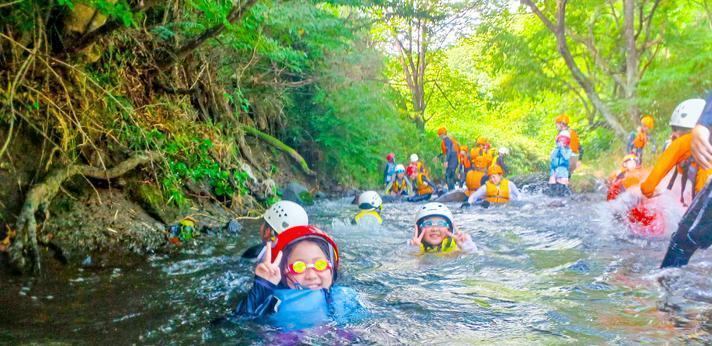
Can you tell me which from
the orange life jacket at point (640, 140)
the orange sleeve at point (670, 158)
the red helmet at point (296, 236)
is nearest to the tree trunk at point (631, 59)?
the orange life jacket at point (640, 140)

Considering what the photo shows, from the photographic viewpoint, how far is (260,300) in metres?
3.93

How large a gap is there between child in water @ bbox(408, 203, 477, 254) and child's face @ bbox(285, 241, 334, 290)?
2.59 metres

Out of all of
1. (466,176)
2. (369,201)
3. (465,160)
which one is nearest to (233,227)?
(369,201)

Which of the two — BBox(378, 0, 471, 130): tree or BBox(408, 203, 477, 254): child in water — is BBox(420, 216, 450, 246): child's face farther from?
BBox(378, 0, 471, 130): tree

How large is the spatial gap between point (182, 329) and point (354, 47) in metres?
14.1

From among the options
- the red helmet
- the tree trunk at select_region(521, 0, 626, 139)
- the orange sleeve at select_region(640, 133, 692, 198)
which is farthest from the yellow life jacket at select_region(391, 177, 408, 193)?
the red helmet

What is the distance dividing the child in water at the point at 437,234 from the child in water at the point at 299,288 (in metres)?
2.46

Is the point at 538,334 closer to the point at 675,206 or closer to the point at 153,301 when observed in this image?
the point at 153,301

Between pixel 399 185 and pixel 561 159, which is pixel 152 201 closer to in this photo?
pixel 561 159

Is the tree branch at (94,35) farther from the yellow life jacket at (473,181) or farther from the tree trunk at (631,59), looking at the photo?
the tree trunk at (631,59)

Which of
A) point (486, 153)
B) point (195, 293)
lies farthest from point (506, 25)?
point (195, 293)

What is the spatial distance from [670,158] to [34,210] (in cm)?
605

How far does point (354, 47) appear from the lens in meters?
16.9

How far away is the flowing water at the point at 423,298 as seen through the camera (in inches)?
138
